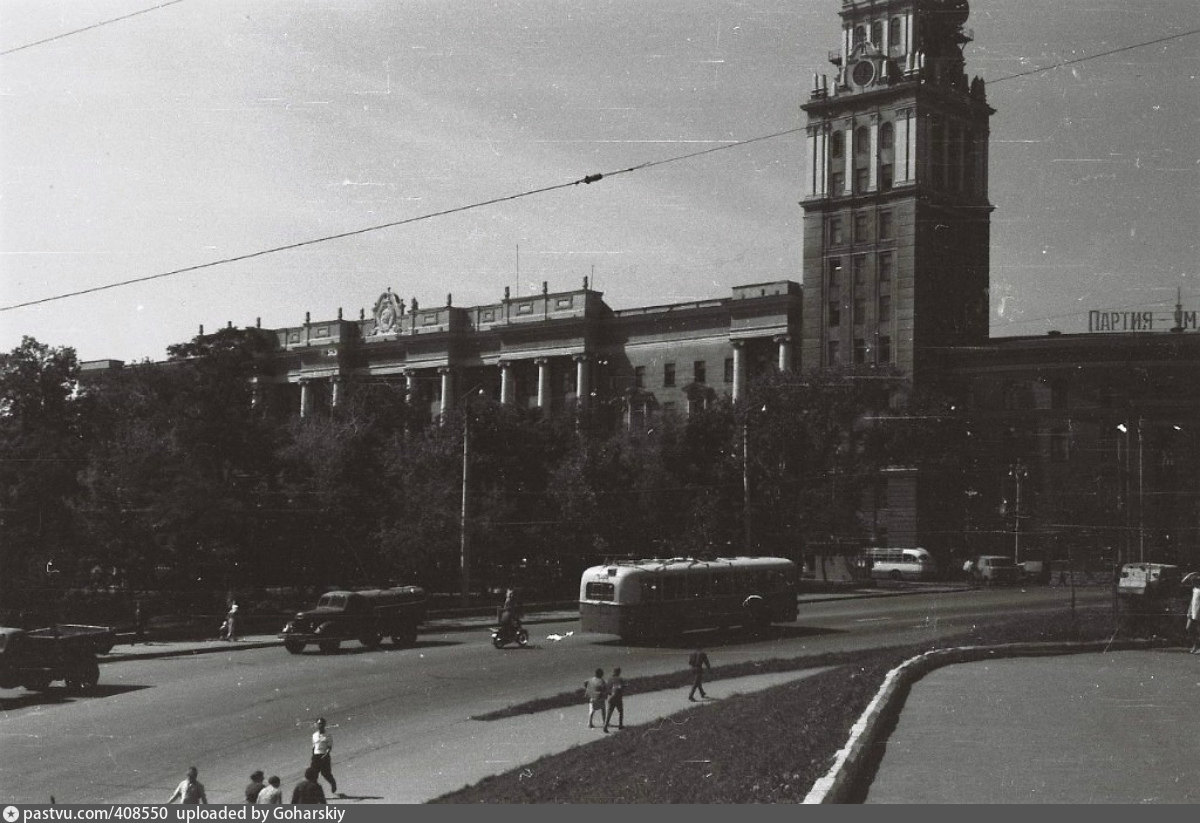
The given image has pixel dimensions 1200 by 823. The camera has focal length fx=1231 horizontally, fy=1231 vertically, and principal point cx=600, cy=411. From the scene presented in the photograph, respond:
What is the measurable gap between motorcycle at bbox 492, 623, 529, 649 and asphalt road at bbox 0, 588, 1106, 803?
365mm

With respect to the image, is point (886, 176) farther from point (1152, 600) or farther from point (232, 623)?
point (232, 623)

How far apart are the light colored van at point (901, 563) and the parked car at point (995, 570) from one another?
2517mm

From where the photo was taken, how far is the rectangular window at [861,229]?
2876 inches

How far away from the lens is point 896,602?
128ft

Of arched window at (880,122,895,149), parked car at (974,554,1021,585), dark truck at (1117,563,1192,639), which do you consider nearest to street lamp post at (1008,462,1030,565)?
parked car at (974,554,1021,585)

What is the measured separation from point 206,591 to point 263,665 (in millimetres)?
10248

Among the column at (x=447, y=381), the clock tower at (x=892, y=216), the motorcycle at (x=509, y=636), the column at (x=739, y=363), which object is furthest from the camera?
the column at (x=447, y=381)

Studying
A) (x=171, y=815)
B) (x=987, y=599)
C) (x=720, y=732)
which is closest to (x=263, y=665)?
(x=720, y=732)

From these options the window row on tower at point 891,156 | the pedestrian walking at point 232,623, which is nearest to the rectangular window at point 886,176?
the window row on tower at point 891,156

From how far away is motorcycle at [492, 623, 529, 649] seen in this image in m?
27.9

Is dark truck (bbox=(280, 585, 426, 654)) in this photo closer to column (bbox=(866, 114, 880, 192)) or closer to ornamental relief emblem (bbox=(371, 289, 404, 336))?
column (bbox=(866, 114, 880, 192))

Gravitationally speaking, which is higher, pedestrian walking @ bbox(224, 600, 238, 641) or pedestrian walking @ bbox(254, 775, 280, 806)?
pedestrian walking @ bbox(254, 775, 280, 806)

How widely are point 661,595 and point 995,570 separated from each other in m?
28.1

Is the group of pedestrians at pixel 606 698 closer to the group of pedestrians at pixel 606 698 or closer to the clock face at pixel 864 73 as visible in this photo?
the group of pedestrians at pixel 606 698
